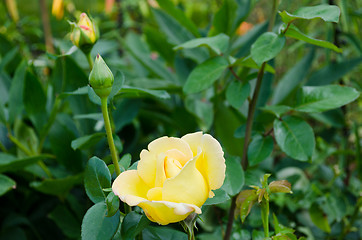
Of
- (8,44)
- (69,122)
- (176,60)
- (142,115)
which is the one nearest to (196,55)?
(176,60)

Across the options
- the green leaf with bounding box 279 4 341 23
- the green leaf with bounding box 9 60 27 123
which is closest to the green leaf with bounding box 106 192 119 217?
the green leaf with bounding box 279 4 341 23

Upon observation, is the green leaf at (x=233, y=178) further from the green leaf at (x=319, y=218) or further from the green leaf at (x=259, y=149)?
the green leaf at (x=319, y=218)

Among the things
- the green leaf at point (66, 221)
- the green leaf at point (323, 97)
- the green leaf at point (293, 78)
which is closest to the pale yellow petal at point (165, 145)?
the green leaf at point (323, 97)

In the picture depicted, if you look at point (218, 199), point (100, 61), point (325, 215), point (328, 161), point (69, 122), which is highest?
point (100, 61)

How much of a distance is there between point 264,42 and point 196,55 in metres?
0.31

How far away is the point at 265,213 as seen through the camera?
331mm

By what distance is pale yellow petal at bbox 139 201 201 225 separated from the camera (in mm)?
236

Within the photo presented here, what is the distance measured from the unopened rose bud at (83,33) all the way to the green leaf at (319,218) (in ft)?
1.46

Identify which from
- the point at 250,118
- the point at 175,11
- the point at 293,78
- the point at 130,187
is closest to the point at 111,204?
the point at 130,187

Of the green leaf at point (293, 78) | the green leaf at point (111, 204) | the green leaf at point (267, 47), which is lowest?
the green leaf at point (293, 78)

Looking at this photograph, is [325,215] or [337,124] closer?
[325,215]

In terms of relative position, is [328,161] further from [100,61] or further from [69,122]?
[100,61]

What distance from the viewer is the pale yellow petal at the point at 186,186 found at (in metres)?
0.24

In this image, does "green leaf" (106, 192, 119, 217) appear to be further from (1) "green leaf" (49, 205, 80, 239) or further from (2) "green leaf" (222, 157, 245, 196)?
(1) "green leaf" (49, 205, 80, 239)
